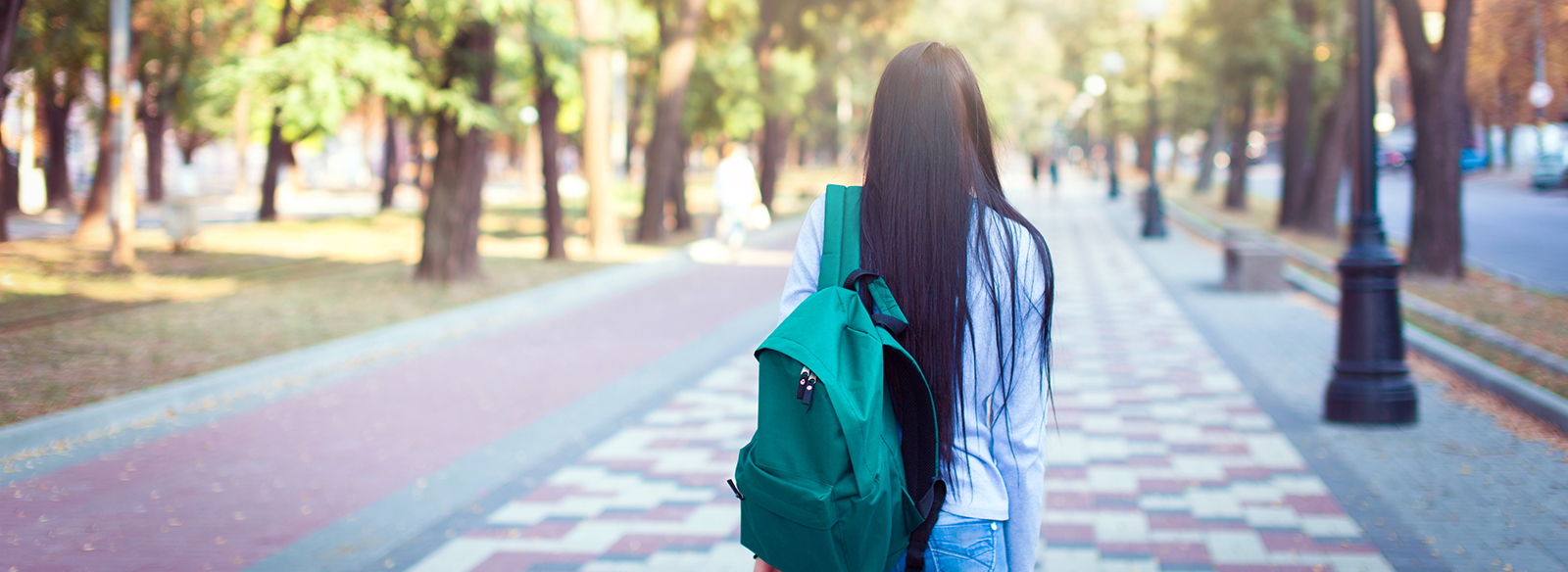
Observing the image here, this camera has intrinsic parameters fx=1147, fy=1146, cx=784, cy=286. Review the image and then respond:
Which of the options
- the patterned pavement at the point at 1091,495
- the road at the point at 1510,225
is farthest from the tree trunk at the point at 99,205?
the road at the point at 1510,225

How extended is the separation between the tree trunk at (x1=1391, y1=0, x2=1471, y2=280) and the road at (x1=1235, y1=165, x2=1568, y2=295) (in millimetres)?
1284

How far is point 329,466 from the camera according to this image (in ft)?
20.6

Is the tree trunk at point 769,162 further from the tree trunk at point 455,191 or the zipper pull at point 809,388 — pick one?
the zipper pull at point 809,388

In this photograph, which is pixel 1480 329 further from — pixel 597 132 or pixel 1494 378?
pixel 597 132

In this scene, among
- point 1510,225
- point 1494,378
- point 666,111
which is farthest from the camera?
point 1510,225

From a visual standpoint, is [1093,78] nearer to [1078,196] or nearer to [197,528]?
[1078,196]

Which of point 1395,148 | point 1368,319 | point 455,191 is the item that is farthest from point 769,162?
point 1395,148

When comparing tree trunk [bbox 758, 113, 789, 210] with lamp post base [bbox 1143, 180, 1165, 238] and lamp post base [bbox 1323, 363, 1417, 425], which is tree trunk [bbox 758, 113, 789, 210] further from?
lamp post base [bbox 1323, 363, 1417, 425]

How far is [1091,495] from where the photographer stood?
5605 mm

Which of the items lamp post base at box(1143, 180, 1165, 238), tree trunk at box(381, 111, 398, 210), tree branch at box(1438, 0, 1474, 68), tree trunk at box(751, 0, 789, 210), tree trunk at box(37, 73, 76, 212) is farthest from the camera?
tree trunk at box(381, 111, 398, 210)

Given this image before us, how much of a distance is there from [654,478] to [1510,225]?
78.1 feet

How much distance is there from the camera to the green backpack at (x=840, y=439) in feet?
5.92

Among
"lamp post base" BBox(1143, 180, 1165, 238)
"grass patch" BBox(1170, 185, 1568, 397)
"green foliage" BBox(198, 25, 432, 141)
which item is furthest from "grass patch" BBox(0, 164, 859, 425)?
"lamp post base" BBox(1143, 180, 1165, 238)

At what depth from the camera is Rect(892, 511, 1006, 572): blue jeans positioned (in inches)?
81.7
